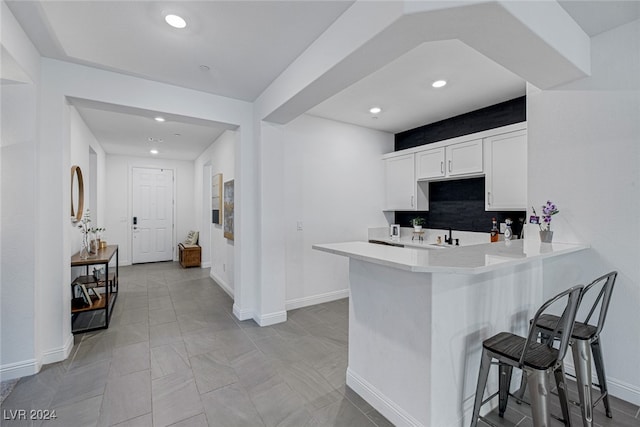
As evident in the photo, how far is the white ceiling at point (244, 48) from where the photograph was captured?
188 centimetres

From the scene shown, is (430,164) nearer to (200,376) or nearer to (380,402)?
(380,402)

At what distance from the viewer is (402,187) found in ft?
14.6

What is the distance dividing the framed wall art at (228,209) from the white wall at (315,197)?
38.5 inches

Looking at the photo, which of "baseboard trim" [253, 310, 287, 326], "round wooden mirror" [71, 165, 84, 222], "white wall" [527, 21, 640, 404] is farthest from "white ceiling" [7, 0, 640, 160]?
"baseboard trim" [253, 310, 287, 326]

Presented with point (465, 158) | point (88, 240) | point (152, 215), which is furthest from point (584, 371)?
Answer: point (152, 215)

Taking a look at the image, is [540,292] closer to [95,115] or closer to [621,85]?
[621,85]

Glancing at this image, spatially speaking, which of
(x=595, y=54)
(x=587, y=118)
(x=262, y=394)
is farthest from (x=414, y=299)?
(x=595, y=54)

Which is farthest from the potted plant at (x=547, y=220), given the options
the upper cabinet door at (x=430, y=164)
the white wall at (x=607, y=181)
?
the upper cabinet door at (x=430, y=164)

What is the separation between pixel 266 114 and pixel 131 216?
5.31 meters

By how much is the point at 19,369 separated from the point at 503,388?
3.51 m

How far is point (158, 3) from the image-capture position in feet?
5.96

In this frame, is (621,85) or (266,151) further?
(266,151)

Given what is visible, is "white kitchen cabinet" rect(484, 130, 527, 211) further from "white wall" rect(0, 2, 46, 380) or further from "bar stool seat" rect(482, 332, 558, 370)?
"white wall" rect(0, 2, 46, 380)

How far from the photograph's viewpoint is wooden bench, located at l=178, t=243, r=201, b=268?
6336 millimetres
